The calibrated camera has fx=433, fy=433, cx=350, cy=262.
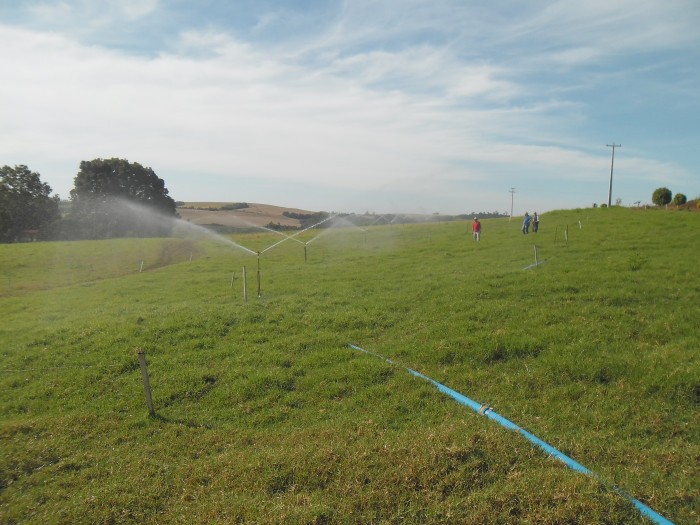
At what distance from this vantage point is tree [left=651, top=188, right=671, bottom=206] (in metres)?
56.5

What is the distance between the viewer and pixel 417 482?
5.53 meters

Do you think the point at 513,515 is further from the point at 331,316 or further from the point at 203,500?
the point at 331,316

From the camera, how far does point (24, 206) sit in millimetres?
62281

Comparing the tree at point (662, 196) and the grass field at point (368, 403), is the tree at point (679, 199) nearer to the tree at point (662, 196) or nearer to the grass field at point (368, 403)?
the tree at point (662, 196)

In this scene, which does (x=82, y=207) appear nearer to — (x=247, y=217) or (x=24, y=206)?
(x=24, y=206)

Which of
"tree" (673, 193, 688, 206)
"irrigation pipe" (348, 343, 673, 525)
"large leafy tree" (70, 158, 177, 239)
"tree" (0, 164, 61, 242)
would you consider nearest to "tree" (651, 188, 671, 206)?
"tree" (673, 193, 688, 206)

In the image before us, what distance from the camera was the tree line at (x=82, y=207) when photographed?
202ft

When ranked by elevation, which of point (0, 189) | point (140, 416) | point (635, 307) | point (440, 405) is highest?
point (0, 189)

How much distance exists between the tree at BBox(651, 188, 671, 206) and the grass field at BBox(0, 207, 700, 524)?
46.1m

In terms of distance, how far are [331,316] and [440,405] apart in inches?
265

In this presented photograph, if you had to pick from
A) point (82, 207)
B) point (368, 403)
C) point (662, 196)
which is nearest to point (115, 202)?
point (82, 207)

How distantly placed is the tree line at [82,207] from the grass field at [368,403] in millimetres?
47786

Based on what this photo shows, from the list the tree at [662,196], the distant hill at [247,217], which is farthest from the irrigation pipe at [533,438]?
the tree at [662,196]

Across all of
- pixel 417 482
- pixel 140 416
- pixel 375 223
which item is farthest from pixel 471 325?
pixel 375 223
